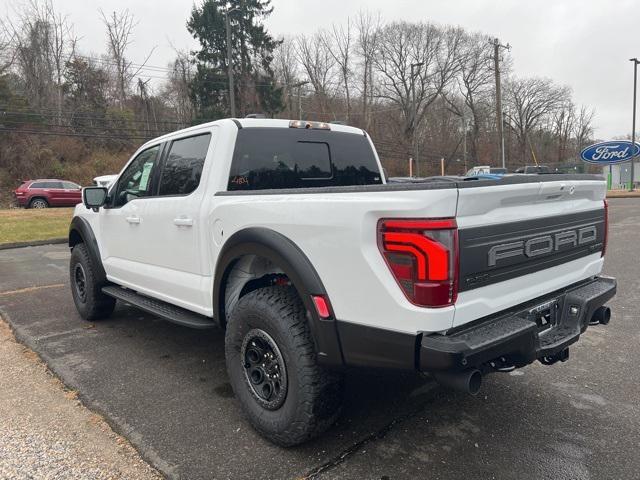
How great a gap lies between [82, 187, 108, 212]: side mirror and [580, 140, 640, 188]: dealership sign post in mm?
30061

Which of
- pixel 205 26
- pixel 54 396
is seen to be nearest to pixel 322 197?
pixel 54 396

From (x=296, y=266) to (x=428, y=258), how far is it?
0.74m

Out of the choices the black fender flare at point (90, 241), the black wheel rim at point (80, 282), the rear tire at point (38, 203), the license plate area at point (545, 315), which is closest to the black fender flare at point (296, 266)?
the license plate area at point (545, 315)

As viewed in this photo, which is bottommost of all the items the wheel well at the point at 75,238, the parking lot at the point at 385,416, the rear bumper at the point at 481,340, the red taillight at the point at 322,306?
the parking lot at the point at 385,416

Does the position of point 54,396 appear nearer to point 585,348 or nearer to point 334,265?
point 334,265

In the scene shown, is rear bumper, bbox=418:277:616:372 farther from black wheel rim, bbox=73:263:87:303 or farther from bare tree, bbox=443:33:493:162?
bare tree, bbox=443:33:493:162

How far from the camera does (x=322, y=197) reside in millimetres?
2480

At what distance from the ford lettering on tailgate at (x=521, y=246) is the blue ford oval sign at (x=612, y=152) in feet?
96.5

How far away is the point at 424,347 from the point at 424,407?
132cm

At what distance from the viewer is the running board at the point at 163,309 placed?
3455mm

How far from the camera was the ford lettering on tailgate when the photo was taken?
2197mm

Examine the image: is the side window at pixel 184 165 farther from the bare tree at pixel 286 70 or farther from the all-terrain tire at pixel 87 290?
the bare tree at pixel 286 70

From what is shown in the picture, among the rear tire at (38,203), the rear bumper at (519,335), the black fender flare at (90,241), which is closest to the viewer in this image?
the rear bumper at (519,335)

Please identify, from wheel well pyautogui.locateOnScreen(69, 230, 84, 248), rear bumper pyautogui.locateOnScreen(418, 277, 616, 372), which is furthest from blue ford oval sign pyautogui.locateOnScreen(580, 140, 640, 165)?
wheel well pyautogui.locateOnScreen(69, 230, 84, 248)
